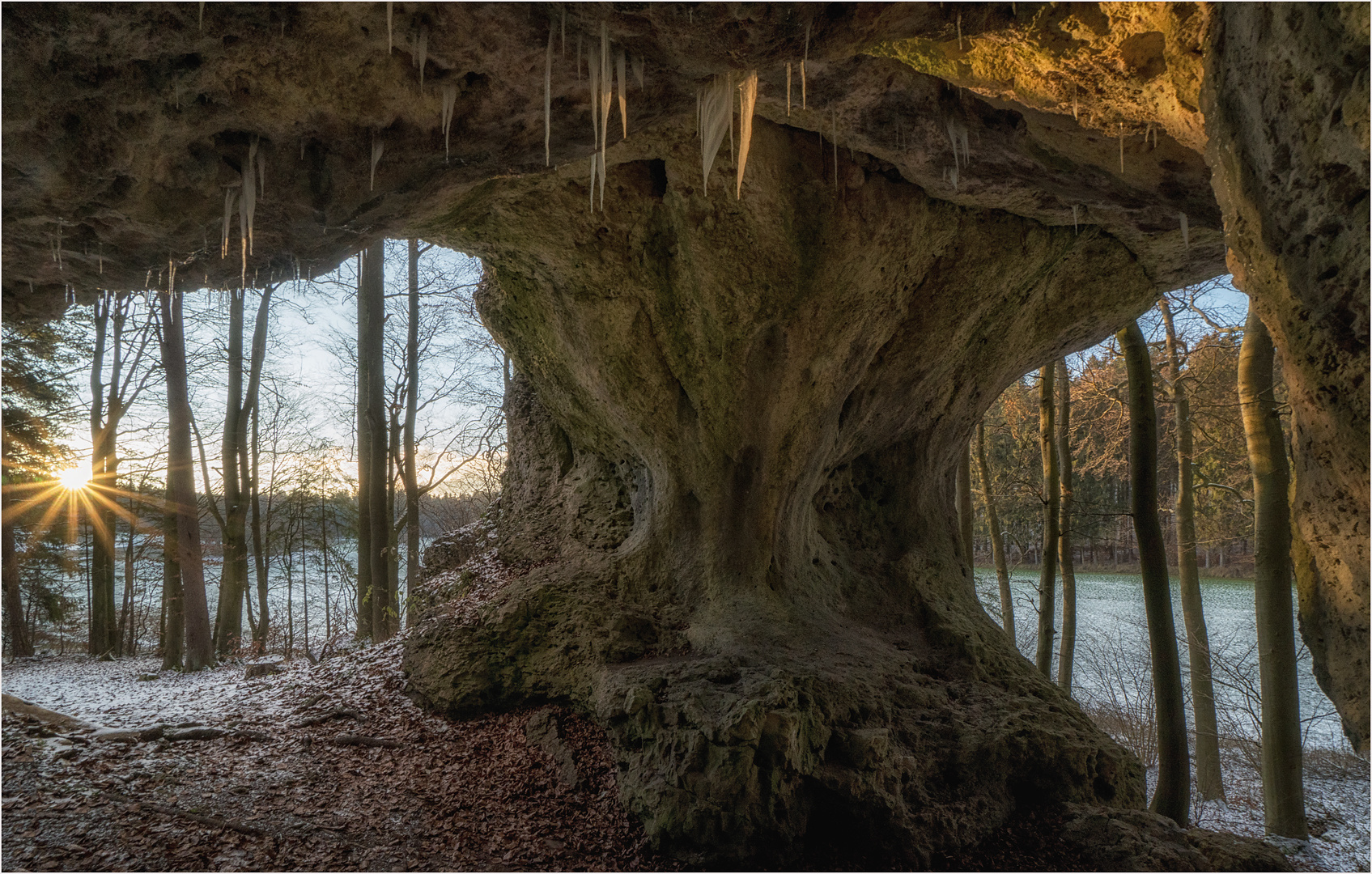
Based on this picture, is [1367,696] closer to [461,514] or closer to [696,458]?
[696,458]

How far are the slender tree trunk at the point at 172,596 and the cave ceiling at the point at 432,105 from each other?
7935mm

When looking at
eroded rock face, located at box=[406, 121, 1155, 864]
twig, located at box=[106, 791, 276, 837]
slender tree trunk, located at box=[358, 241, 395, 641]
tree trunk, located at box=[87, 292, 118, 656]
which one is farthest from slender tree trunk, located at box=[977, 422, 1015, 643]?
tree trunk, located at box=[87, 292, 118, 656]

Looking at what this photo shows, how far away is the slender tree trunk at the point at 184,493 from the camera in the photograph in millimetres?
10297

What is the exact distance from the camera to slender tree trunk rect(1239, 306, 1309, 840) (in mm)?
6664

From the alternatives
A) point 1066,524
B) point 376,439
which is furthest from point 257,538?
point 1066,524

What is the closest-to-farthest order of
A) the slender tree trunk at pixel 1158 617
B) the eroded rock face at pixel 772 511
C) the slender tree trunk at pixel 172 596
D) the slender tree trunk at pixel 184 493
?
the eroded rock face at pixel 772 511
the slender tree trunk at pixel 1158 617
the slender tree trunk at pixel 184 493
the slender tree trunk at pixel 172 596

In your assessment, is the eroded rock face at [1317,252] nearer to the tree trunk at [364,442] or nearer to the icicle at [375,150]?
the icicle at [375,150]

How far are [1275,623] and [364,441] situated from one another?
1334 centimetres

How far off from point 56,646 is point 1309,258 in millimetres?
22197

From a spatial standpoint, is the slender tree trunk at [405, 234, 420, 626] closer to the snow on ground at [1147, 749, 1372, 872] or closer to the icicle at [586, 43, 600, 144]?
the icicle at [586, 43, 600, 144]

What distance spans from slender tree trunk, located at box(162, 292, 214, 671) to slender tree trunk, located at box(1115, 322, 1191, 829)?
13.3 meters

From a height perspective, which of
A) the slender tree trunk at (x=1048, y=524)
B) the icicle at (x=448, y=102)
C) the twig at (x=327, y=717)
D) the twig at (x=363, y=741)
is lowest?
the twig at (x=363, y=741)

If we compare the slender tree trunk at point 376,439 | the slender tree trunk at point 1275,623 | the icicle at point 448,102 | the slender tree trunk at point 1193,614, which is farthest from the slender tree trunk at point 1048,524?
the slender tree trunk at point 376,439

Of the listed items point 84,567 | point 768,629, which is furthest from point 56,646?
point 768,629
